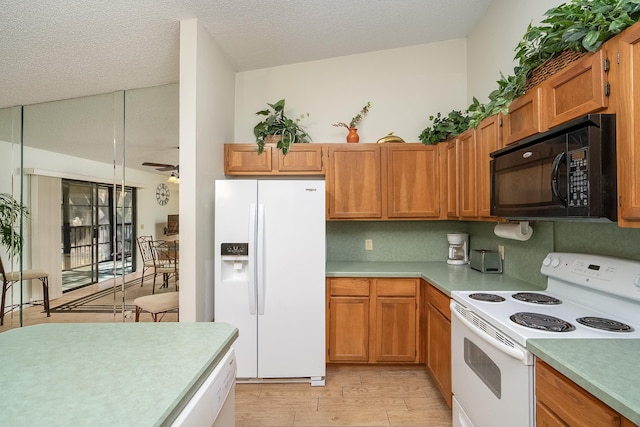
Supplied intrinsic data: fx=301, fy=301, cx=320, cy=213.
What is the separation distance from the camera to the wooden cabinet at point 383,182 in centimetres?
282

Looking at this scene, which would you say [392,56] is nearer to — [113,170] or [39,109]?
[113,170]

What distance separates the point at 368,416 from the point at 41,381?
1.93 metres

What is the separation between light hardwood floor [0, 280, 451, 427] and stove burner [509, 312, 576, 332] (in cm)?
111

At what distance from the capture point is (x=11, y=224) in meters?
3.14

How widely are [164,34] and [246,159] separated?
3.73 feet

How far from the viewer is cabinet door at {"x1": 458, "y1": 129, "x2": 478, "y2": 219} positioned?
7.45 ft

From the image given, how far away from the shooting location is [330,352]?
261 cm

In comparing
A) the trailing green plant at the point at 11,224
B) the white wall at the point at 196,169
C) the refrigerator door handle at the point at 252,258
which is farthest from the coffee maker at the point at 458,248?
the trailing green plant at the point at 11,224

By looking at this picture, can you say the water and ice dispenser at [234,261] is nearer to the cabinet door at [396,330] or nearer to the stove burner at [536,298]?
the cabinet door at [396,330]

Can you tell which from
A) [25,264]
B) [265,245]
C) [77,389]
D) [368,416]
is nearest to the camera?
[77,389]

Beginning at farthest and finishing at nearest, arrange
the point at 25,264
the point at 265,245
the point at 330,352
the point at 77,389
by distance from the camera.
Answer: the point at 25,264
the point at 330,352
the point at 265,245
the point at 77,389

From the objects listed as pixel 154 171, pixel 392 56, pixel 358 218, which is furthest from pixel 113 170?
pixel 392 56

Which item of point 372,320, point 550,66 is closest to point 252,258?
point 372,320

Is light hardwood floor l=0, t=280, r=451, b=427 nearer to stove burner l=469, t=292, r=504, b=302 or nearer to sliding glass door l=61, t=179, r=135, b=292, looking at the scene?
stove burner l=469, t=292, r=504, b=302
